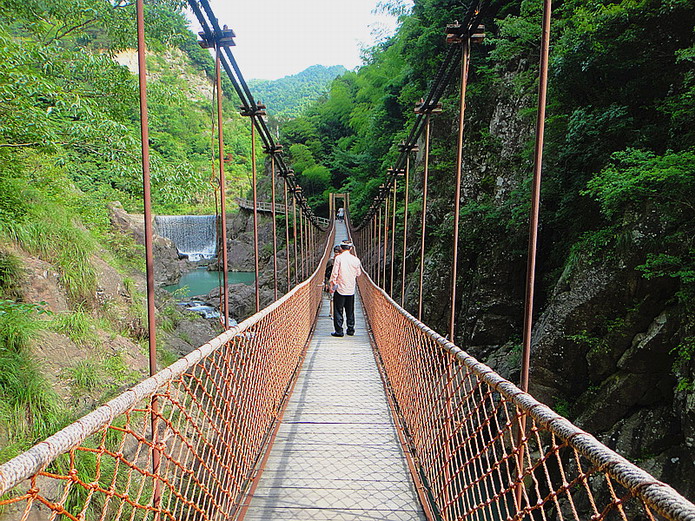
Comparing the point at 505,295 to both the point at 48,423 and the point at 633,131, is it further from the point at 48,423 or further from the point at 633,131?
the point at 48,423

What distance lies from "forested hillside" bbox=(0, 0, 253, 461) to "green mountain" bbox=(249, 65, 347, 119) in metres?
38.2

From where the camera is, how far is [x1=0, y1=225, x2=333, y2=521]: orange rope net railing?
1.93 ft

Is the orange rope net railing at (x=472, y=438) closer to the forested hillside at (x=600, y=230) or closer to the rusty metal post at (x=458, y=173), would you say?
the rusty metal post at (x=458, y=173)

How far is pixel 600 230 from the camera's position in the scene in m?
4.23


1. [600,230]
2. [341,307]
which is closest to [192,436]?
[341,307]

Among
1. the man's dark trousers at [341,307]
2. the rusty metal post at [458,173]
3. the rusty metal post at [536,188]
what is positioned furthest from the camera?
the man's dark trousers at [341,307]

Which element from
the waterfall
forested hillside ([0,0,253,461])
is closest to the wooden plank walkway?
forested hillside ([0,0,253,461])

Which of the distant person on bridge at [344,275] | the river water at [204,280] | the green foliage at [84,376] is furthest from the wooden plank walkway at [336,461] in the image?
the river water at [204,280]

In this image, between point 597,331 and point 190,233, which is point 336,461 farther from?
point 190,233

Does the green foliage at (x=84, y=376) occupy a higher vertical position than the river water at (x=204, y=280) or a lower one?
higher

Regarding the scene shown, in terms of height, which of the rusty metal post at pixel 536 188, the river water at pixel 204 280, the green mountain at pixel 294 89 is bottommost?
the river water at pixel 204 280

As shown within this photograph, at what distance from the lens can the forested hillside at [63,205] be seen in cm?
285

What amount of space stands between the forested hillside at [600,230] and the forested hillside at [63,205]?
12.6ft

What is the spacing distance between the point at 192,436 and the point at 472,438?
2.73ft
